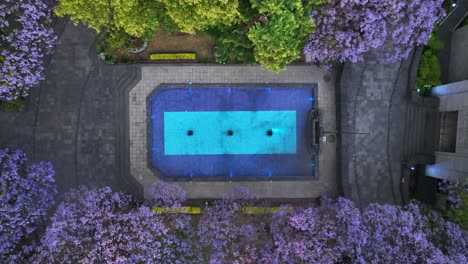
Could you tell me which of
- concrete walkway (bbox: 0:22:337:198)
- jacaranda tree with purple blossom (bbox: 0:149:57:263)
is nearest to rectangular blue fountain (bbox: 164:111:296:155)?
concrete walkway (bbox: 0:22:337:198)

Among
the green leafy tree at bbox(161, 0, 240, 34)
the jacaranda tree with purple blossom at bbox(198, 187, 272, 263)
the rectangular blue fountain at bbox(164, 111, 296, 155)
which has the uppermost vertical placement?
the green leafy tree at bbox(161, 0, 240, 34)

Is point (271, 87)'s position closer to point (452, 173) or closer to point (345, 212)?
point (345, 212)

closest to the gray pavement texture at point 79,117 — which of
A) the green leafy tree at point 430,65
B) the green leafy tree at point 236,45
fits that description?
the green leafy tree at point 236,45

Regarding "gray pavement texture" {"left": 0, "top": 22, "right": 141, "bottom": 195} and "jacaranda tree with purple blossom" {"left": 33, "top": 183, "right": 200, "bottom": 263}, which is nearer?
"jacaranda tree with purple blossom" {"left": 33, "top": 183, "right": 200, "bottom": 263}

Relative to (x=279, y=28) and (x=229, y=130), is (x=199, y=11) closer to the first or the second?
(x=279, y=28)

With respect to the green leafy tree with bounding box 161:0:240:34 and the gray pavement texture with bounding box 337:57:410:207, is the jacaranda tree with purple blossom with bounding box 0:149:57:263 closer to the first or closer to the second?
the green leafy tree with bounding box 161:0:240:34

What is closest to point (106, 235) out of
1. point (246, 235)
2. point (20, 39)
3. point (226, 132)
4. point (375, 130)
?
point (246, 235)
